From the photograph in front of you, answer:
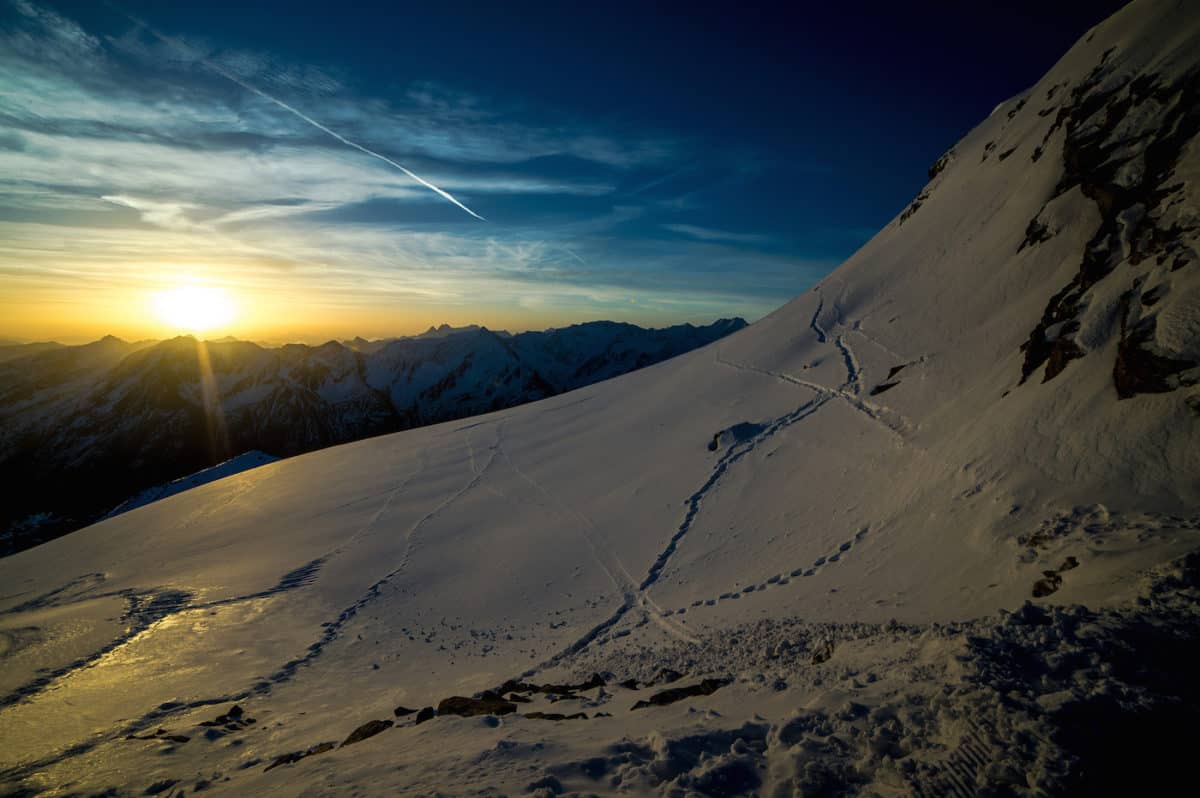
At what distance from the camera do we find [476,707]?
916 centimetres

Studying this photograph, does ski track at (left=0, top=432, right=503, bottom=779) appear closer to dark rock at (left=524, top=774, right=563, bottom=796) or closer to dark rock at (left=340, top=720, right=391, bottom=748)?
dark rock at (left=340, top=720, right=391, bottom=748)

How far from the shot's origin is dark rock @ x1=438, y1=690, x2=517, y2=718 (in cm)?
889

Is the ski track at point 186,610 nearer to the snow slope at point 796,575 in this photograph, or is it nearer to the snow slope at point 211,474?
the snow slope at point 796,575

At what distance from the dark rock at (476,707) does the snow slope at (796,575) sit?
13cm

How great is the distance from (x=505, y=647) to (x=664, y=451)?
1366 centimetres

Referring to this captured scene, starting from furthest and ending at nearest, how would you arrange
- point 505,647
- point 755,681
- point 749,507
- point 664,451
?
point 664,451, point 749,507, point 505,647, point 755,681

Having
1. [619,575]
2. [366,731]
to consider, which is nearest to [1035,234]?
[619,575]

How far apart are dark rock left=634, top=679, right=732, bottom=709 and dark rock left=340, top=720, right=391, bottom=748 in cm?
477

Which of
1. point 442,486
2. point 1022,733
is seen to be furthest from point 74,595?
point 1022,733

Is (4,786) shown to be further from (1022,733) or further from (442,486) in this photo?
(442,486)

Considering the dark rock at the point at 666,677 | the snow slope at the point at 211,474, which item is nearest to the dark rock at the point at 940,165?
the dark rock at the point at 666,677

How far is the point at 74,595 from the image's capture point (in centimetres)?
2258

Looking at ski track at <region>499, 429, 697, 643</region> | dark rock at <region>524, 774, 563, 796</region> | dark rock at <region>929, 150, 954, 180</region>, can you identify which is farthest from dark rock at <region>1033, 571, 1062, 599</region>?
dark rock at <region>929, 150, 954, 180</region>

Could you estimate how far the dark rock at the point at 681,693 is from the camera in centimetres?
801
